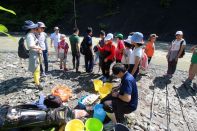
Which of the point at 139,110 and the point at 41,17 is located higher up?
the point at 41,17

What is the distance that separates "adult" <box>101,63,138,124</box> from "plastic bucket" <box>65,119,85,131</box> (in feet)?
2.10

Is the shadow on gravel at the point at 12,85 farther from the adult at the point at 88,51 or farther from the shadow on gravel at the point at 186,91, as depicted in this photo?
the shadow on gravel at the point at 186,91

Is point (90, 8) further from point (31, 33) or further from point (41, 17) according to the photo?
point (31, 33)

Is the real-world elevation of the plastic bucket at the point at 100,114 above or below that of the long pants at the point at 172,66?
below

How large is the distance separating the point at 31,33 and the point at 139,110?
360 cm

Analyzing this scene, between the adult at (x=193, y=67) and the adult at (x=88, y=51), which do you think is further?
the adult at (x=193, y=67)

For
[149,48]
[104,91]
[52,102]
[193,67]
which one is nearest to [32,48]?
[104,91]

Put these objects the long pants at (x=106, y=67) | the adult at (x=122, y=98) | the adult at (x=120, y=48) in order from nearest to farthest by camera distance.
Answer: the adult at (x=122, y=98) → the long pants at (x=106, y=67) → the adult at (x=120, y=48)

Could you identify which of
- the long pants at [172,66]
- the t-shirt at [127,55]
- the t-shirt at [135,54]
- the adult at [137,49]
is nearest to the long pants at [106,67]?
the t-shirt at [127,55]

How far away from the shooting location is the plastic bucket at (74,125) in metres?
5.37

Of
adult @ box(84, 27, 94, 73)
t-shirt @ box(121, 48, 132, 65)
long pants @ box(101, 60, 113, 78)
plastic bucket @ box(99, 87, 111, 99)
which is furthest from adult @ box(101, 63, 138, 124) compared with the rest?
adult @ box(84, 27, 94, 73)

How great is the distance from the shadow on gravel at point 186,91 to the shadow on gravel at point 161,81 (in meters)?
0.52

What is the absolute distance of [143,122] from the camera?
672 centimetres

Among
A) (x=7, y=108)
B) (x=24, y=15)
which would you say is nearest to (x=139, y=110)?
(x=7, y=108)
